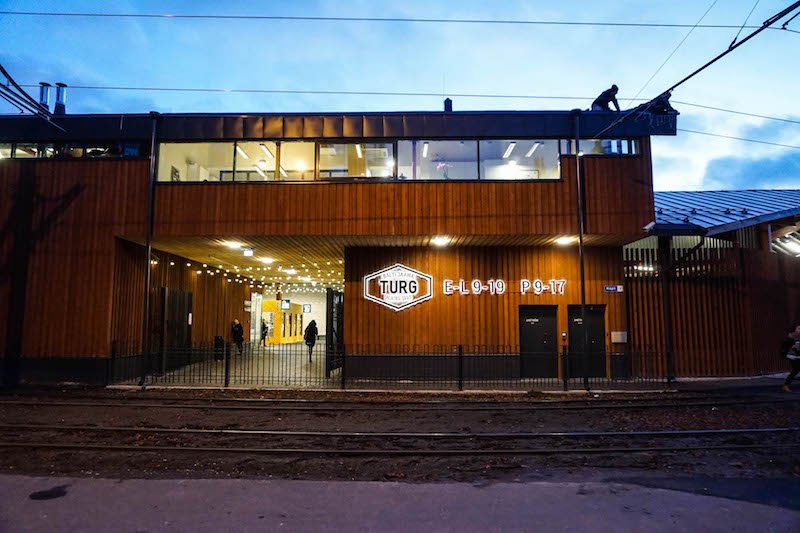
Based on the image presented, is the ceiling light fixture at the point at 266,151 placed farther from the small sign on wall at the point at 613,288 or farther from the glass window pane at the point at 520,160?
the small sign on wall at the point at 613,288

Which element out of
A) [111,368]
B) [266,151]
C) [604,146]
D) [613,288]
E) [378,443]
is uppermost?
[604,146]

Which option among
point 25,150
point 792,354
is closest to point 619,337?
point 792,354

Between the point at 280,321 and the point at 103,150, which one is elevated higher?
the point at 103,150

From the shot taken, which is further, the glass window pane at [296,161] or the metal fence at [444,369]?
the glass window pane at [296,161]

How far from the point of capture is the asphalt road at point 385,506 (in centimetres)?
473

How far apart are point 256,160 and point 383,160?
13.4 ft

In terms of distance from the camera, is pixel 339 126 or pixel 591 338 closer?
pixel 339 126

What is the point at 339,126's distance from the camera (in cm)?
1530

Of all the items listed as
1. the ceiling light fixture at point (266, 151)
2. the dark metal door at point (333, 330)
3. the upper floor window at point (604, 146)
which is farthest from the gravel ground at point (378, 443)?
the upper floor window at point (604, 146)

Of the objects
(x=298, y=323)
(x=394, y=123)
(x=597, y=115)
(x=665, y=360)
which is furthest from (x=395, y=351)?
(x=298, y=323)

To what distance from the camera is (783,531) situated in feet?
15.1

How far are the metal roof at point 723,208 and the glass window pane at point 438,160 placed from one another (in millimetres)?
6093

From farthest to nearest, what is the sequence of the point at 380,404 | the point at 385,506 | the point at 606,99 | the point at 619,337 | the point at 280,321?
the point at 280,321, the point at 606,99, the point at 619,337, the point at 380,404, the point at 385,506

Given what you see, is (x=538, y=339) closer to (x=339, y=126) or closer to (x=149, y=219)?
(x=339, y=126)
